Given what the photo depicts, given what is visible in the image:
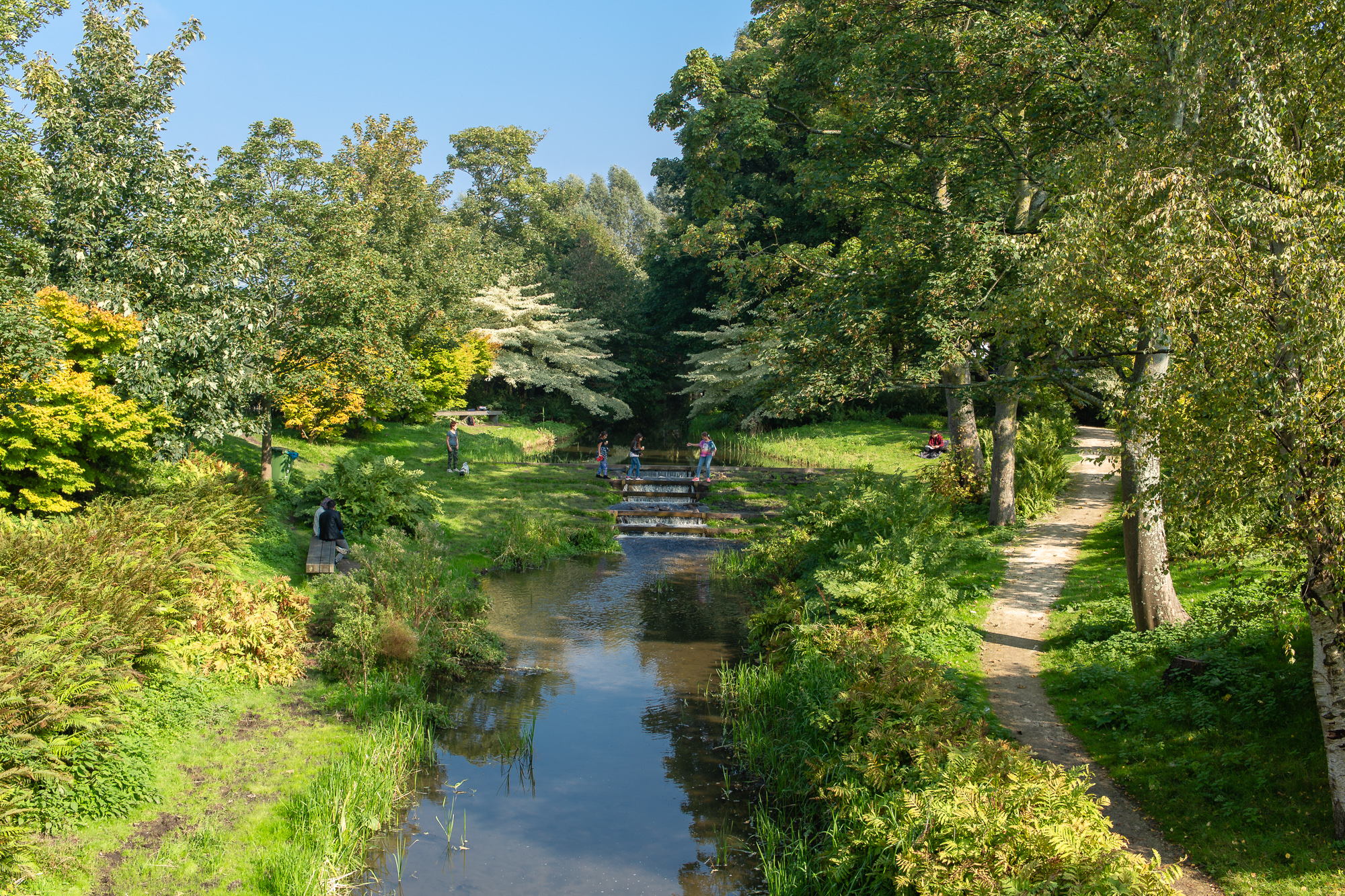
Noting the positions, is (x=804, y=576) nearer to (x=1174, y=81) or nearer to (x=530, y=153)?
(x=1174, y=81)

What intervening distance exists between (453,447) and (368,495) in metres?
8.45

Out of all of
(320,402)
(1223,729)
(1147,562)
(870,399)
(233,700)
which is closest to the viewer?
(1223,729)

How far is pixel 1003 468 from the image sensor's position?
16031mm

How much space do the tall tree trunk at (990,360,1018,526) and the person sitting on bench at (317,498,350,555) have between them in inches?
462

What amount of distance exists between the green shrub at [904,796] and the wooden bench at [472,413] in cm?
2808

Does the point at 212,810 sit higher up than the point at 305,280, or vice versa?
the point at 305,280

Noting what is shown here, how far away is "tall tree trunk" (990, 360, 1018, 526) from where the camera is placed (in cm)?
1558

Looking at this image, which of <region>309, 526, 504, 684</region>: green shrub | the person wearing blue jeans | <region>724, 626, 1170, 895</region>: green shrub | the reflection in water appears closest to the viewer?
<region>724, 626, 1170, 895</region>: green shrub

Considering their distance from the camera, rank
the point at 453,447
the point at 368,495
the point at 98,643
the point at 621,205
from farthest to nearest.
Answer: the point at 621,205, the point at 453,447, the point at 368,495, the point at 98,643

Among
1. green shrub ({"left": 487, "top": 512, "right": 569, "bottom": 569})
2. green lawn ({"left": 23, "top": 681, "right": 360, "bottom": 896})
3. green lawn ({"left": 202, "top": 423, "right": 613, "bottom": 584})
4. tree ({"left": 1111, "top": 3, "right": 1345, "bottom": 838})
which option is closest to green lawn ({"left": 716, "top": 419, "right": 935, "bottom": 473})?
green lawn ({"left": 202, "top": 423, "right": 613, "bottom": 584})

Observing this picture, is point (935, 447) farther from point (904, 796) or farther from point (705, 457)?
point (904, 796)

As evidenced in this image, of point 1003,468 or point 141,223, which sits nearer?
point 141,223

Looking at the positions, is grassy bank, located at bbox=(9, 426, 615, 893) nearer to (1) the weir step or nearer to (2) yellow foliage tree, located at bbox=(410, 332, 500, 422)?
(1) the weir step

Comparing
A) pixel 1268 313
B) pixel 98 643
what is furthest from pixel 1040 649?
pixel 98 643
